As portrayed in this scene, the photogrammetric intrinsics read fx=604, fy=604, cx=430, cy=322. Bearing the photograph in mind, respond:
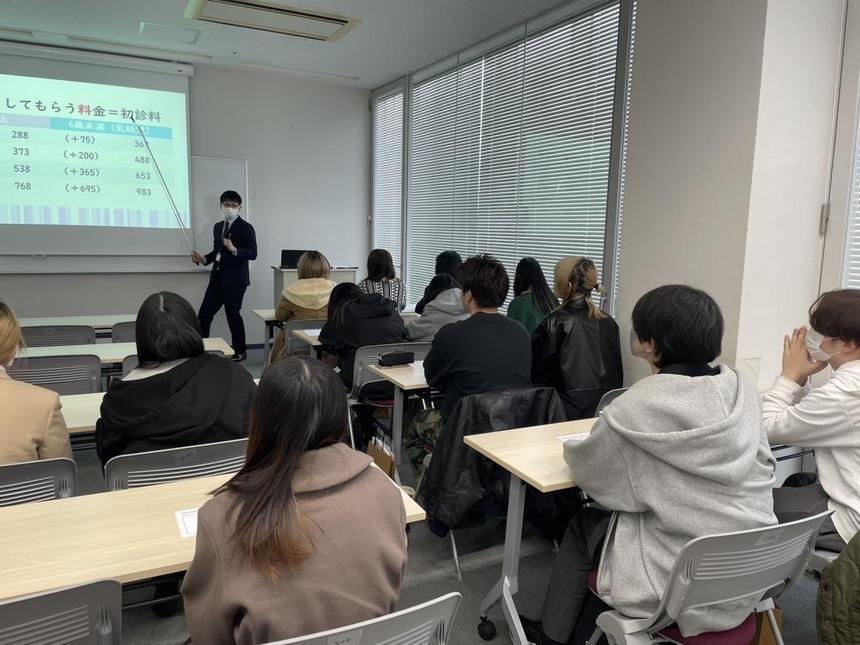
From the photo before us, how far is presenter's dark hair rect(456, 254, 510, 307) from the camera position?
270cm

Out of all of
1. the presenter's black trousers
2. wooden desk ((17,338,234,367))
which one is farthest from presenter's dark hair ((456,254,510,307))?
the presenter's black trousers

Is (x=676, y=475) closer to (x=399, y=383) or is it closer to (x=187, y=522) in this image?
(x=187, y=522)

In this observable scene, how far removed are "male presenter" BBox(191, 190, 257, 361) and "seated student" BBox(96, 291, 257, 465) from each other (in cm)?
435

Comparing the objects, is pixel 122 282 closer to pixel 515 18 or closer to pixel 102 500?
pixel 515 18

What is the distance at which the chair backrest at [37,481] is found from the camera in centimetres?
159

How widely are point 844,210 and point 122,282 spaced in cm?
605

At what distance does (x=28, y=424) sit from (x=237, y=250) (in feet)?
14.9

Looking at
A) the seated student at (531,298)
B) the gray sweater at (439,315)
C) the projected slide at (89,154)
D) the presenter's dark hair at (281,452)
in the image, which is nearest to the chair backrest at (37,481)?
the presenter's dark hair at (281,452)

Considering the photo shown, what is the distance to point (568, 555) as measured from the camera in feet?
5.90

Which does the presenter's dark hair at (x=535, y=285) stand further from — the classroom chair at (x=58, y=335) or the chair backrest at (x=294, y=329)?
the classroom chair at (x=58, y=335)

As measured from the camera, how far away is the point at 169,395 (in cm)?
179

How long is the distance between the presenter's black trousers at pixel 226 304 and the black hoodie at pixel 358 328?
2680 mm

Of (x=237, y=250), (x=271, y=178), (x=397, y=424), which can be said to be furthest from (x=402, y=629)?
(x=271, y=178)

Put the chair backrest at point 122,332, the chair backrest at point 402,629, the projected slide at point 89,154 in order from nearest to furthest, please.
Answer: the chair backrest at point 402,629
the chair backrest at point 122,332
the projected slide at point 89,154
